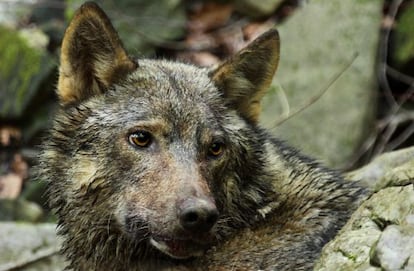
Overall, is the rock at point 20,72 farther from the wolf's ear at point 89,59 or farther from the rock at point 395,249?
the rock at point 395,249

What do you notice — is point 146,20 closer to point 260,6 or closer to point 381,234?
point 260,6

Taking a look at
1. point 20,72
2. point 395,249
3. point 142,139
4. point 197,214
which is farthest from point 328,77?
point 395,249

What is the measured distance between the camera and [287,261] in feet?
15.3

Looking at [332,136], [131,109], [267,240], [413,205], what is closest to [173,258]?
[267,240]

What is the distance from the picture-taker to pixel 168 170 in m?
4.64

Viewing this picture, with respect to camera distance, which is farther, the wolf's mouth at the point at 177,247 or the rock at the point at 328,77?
the rock at the point at 328,77

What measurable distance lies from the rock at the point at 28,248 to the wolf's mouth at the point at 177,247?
10.9ft

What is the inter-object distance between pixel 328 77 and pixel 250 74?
4758mm

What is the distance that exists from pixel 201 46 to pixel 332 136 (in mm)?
3131

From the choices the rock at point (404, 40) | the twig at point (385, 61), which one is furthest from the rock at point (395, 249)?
the rock at point (404, 40)

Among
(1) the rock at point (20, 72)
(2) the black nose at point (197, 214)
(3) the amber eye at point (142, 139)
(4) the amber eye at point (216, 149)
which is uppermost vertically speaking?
(3) the amber eye at point (142, 139)

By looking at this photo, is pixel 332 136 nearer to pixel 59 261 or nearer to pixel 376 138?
pixel 376 138

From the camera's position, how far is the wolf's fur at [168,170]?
15.4 feet

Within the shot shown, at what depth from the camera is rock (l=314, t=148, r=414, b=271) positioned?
3.75 meters
